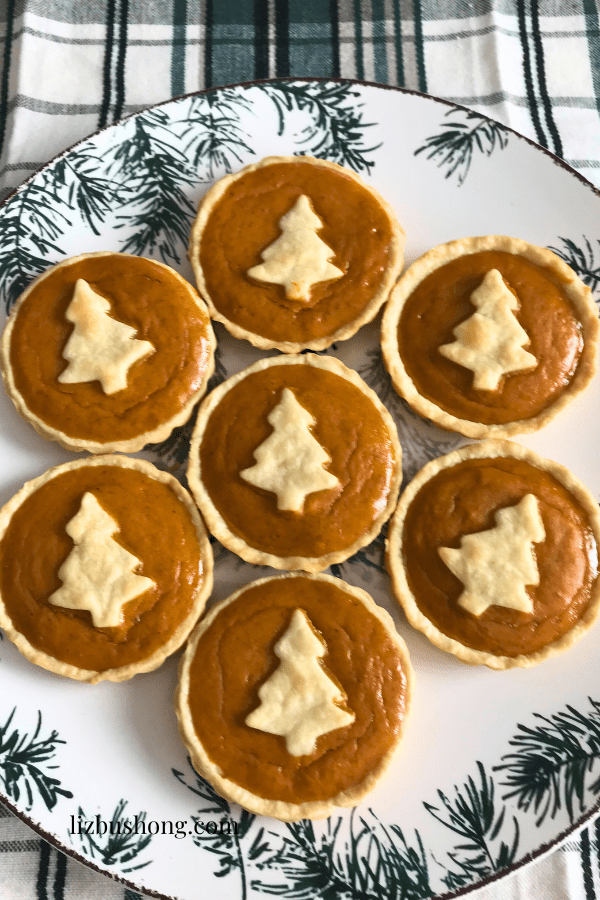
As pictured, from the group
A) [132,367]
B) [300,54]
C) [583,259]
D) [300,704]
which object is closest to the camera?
[300,704]

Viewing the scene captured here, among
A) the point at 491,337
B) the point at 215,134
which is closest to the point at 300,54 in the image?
Result: the point at 215,134

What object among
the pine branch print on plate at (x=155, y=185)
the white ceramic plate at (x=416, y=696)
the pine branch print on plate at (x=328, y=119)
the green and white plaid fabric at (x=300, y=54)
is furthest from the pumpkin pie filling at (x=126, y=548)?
the green and white plaid fabric at (x=300, y=54)

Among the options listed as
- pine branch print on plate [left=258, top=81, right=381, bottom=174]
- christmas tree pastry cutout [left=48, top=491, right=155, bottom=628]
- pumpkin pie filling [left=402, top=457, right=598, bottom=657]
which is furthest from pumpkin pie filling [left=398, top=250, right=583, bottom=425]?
christmas tree pastry cutout [left=48, top=491, right=155, bottom=628]

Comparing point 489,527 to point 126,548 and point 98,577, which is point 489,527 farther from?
point 98,577

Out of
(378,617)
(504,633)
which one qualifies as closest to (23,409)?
(378,617)

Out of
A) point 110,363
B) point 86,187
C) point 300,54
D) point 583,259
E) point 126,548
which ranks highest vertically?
point 300,54
